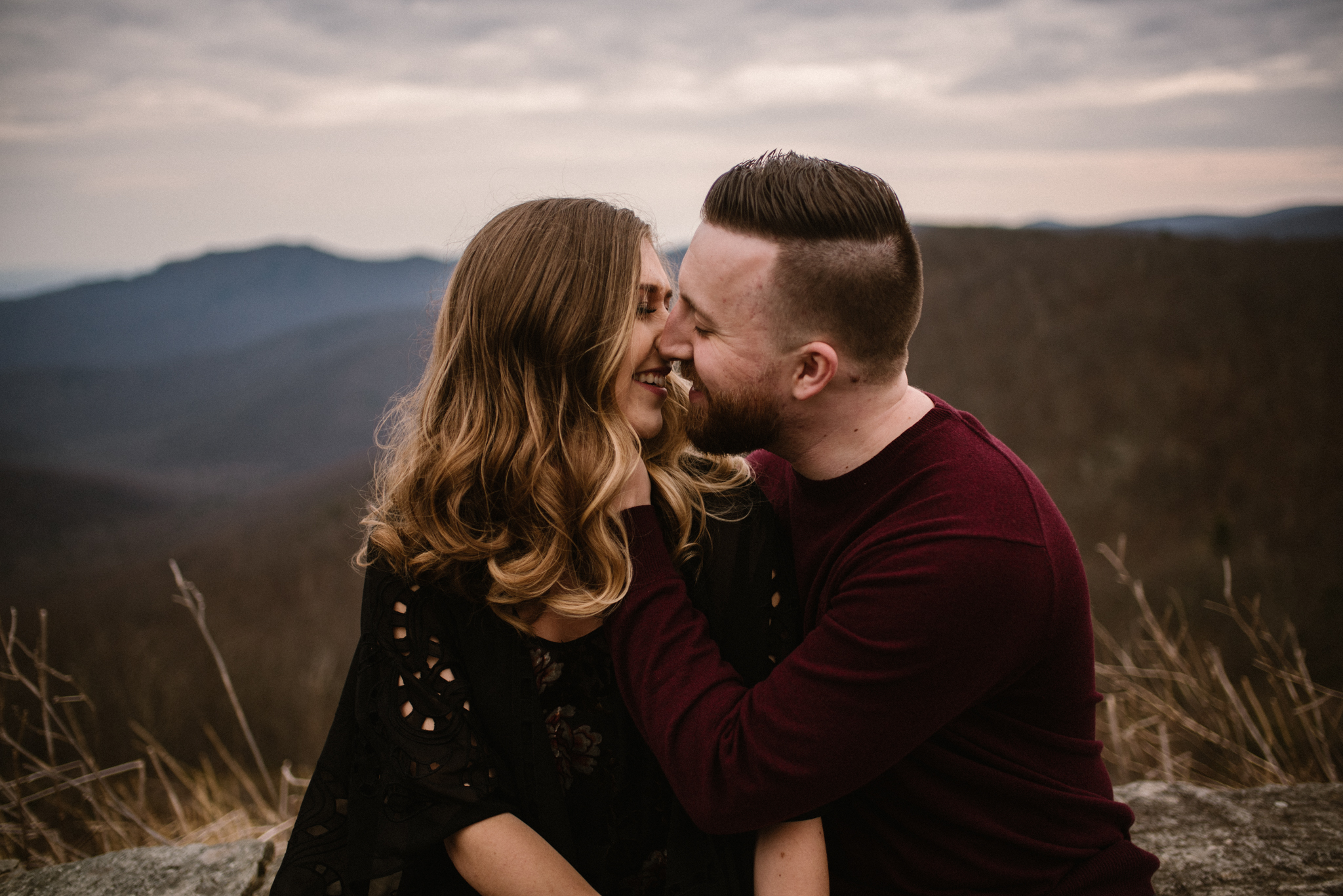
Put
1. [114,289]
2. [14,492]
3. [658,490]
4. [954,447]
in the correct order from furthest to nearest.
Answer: [114,289] < [14,492] < [658,490] < [954,447]

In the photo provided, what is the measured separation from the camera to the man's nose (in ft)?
6.33

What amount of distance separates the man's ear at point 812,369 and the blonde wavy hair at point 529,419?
38 cm

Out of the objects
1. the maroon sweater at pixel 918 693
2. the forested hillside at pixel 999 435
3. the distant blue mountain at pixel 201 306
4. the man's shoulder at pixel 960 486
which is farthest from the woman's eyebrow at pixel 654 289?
the distant blue mountain at pixel 201 306

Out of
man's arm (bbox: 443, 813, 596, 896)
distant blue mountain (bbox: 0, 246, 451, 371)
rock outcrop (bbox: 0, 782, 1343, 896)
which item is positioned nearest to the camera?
man's arm (bbox: 443, 813, 596, 896)

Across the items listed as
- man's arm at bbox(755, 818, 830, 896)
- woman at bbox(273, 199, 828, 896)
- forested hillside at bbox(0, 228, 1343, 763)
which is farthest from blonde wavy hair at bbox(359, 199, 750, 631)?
forested hillside at bbox(0, 228, 1343, 763)

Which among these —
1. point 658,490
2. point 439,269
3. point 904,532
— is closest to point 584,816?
point 658,490

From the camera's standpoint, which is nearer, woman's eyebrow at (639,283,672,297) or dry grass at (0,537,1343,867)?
woman's eyebrow at (639,283,672,297)

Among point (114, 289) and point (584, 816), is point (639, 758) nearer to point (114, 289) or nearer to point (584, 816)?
point (584, 816)

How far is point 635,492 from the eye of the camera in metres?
1.76

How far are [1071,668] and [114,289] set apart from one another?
37898 mm

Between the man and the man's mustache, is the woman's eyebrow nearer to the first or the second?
the man

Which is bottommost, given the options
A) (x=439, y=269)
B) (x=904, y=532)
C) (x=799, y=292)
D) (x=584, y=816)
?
(x=584, y=816)

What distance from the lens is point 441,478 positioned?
1759mm

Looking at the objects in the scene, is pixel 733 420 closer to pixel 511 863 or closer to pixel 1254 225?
pixel 511 863
